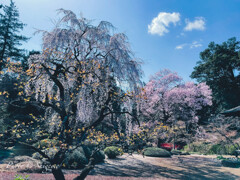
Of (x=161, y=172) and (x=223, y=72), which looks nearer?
(x=161, y=172)

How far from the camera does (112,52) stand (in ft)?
17.7

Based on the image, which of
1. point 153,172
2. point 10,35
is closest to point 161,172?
point 153,172

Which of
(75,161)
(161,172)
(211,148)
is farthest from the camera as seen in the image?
(211,148)

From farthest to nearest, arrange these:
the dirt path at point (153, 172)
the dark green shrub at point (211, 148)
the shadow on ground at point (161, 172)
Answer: the dark green shrub at point (211, 148), the shadow on ground at point (161, 172), the dirt path at point (153, 172)

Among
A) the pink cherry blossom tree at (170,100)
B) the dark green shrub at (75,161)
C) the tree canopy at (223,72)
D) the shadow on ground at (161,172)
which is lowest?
the shadow on ground at (161,172)

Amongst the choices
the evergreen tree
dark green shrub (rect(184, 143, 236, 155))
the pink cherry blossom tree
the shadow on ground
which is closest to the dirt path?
the shadow on ground

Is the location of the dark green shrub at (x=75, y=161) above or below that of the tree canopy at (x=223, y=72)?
below

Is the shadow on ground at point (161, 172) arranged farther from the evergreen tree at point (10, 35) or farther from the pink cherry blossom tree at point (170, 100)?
the evergreen tree at point (10, 35)

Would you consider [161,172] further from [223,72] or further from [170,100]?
[223,72]

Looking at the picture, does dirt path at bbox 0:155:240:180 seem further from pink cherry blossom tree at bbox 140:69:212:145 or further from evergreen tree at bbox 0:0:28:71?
A: evergreen tree at bbox 0:0:28:71

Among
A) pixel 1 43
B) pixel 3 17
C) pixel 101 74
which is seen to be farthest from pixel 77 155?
pixel 3 17

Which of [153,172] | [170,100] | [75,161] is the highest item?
Answer: [170,100]

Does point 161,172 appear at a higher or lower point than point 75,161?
lower

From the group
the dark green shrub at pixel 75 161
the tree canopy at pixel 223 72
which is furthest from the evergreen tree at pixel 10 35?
the tree canopy at pixel 223 72
